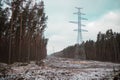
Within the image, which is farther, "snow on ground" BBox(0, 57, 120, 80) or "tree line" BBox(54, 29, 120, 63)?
"tree line" BBox(54, 29, 120, 63)

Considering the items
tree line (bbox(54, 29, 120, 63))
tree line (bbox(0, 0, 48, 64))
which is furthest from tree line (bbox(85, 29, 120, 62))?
tree line (bbox(0, 0, 48, 64))

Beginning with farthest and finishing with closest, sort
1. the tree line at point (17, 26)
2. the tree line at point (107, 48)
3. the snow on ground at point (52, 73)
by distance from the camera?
the tree line at point (107, 48) < the tree line at point (17, 26) < the snow on ground at point (52, 73)

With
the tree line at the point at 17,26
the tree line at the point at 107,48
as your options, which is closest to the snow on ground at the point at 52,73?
the tree line at the point at 17,26

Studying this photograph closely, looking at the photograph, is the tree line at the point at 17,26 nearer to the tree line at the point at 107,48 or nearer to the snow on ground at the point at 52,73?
the snow on ground at the point at 52,73

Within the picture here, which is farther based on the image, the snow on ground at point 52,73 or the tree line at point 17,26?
the tree line at point 17,26

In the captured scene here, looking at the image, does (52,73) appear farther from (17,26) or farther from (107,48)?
(107,48)

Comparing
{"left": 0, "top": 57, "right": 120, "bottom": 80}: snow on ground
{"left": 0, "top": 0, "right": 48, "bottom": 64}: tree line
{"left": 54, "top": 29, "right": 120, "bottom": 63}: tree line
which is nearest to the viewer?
{"left": 0, "top": 57, "right": 120, "bottom": 80}: snow on ground

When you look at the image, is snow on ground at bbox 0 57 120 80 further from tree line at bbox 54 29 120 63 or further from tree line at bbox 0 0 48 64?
tree line at bbox 54 29 120 63

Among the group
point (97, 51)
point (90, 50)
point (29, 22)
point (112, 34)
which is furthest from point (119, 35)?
point (29, 22)

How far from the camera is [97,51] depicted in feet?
365

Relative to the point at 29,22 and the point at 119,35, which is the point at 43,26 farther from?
the point at 119,35

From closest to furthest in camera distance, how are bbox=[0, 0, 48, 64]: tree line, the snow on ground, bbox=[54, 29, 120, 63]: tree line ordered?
the snow on ground → bbox=[0, 0, 48, 64]: tree line → bbox=[54, 29, 120, 63]: tree line

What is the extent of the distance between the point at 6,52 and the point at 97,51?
74.2 metres

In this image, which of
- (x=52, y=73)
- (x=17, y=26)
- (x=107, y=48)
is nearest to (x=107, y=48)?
(x=107, y=48)
